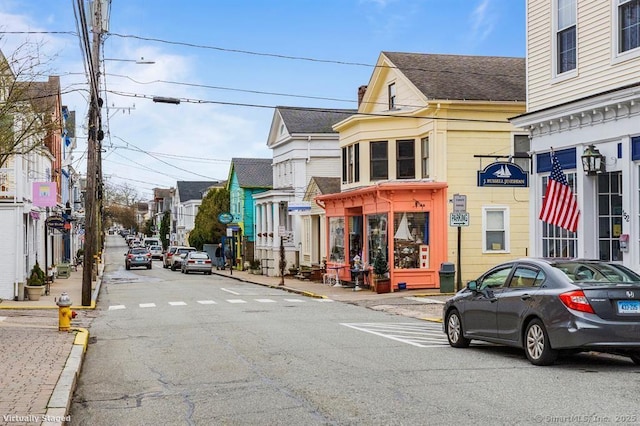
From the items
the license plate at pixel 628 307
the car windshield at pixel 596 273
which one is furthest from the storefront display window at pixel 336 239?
the license plate at pixel 628 307

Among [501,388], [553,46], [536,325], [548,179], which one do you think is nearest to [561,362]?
[536,325]

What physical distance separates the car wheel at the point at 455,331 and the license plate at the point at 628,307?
318 centimetres

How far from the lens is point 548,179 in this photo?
63.7ft

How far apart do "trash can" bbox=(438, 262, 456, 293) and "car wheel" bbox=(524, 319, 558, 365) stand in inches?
617

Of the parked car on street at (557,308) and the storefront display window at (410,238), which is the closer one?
the parked car on street at (557,308)

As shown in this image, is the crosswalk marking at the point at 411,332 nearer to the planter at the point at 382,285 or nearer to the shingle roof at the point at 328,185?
the planter at the point at 382,285

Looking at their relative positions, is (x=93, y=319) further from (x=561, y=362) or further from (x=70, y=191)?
(x=70, y=191)

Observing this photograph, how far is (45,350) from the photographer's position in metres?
13.2

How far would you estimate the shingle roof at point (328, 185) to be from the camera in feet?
131

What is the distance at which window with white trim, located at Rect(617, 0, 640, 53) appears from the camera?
16344 millimetres

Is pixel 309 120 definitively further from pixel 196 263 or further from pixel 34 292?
pixel 34 292

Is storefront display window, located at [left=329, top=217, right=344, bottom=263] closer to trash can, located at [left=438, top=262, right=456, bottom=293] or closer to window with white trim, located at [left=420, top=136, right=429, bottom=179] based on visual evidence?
window with white trim, located at [left=420, top=136, right=429, bottom=179]

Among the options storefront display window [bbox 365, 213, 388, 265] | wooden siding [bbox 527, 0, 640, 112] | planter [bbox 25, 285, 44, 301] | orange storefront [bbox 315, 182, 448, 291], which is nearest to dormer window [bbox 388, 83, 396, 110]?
orange storefront [bbox 315, 182, 448, 291]

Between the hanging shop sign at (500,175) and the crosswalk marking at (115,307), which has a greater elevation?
the hanging shop sign at (500,175)
